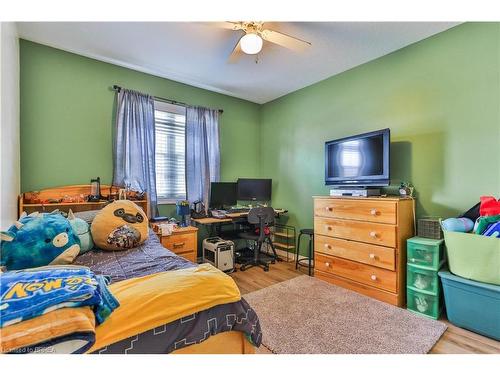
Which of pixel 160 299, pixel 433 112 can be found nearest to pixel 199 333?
pixel 160 299

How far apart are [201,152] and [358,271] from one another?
2613mm

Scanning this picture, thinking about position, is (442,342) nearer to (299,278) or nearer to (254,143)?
(299,278)

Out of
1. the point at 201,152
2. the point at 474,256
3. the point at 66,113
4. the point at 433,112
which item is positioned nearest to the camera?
the point at 474,256

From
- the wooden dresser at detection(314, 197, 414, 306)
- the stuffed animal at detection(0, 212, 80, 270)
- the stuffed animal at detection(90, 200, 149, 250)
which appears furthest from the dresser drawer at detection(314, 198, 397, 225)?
the stuffed animal at detection(0, 212, 80, 270)

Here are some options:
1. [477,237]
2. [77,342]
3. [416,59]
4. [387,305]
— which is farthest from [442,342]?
[416,59]

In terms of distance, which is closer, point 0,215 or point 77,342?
point 77,342

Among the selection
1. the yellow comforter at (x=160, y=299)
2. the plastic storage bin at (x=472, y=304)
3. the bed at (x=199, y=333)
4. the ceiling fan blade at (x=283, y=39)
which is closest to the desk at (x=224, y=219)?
the bed at (x=199, y=333)

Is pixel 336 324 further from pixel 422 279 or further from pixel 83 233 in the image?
pixel 83 233

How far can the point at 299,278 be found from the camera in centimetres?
293

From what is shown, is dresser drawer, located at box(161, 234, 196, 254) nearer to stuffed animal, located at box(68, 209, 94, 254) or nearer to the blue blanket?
stuffed animal, located at box(68, 209, 94, 254)

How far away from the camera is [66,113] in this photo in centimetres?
265

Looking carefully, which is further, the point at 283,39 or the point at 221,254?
the point at 221,254
